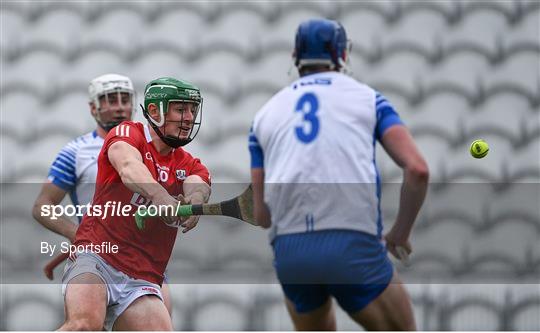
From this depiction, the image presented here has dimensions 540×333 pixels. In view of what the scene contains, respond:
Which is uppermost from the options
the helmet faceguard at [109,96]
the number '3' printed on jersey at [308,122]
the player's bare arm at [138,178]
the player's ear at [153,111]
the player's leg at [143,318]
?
the number '3' printed on jersey at [308,122]

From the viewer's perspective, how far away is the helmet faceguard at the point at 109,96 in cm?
667

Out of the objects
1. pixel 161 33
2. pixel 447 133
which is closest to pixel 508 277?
pixel 447 133

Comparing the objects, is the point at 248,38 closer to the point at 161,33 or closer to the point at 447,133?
the point at 161,33

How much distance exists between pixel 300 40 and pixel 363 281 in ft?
3.11

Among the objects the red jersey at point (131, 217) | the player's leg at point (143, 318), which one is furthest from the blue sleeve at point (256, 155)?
the player's leg at point (143, 318)

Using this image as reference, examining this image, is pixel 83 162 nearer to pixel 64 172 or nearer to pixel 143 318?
pixel 64 172

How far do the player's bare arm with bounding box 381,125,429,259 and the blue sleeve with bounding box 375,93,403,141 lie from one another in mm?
25

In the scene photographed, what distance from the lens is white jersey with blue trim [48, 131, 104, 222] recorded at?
650 centimetres

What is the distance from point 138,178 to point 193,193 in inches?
15.4

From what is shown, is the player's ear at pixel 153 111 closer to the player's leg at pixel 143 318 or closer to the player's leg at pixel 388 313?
the player's leg at pixel 143 318

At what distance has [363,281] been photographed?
406 centimetres

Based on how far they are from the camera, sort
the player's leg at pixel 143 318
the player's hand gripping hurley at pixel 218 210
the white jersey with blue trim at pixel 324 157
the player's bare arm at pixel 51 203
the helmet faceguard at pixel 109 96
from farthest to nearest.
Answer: the helmet faceguard at pixel 109 96, the player's bare arm at pixel 51 203, the player's leg at pixel 143 318, the player's hand gripping hurley at pixel 218 210, the white jersey with blue trim at pixel 324 157

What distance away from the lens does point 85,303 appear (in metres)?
4.94

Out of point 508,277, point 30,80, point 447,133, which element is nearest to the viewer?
point 508,277
